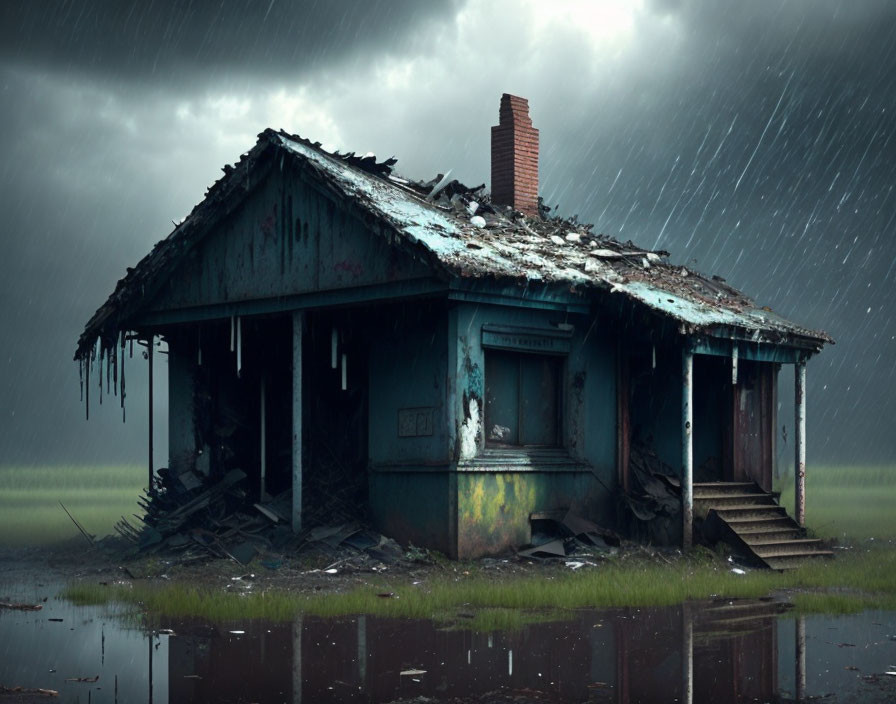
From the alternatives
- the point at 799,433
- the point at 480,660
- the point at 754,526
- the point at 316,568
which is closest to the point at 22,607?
the point at 316,568

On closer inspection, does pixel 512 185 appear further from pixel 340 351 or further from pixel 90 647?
pixel 90 647

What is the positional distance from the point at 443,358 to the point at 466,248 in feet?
5.26

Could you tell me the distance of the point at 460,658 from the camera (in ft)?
28.2

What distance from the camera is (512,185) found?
69.6 feet

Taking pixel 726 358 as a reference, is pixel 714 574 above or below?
below

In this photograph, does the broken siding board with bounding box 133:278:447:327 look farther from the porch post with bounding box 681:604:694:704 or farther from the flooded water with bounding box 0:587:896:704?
the porch post with bounding box 681:604:694:704

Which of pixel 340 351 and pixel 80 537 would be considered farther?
pixel 80 537

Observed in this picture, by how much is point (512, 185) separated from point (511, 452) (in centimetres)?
737

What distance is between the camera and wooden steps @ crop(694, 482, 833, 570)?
15.5 m

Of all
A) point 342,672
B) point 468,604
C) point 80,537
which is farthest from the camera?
point 80,537

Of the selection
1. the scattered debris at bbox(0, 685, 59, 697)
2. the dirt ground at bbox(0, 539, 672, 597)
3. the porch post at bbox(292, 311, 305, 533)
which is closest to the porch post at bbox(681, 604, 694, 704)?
the dirt ground at bbox(0, 539, 672, 597)

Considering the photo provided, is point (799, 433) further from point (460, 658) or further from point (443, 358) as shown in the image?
point (460, 658)

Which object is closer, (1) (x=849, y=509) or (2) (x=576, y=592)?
(2) (x=576, y=592)

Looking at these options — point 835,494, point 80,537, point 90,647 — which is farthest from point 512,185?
point 835,494
